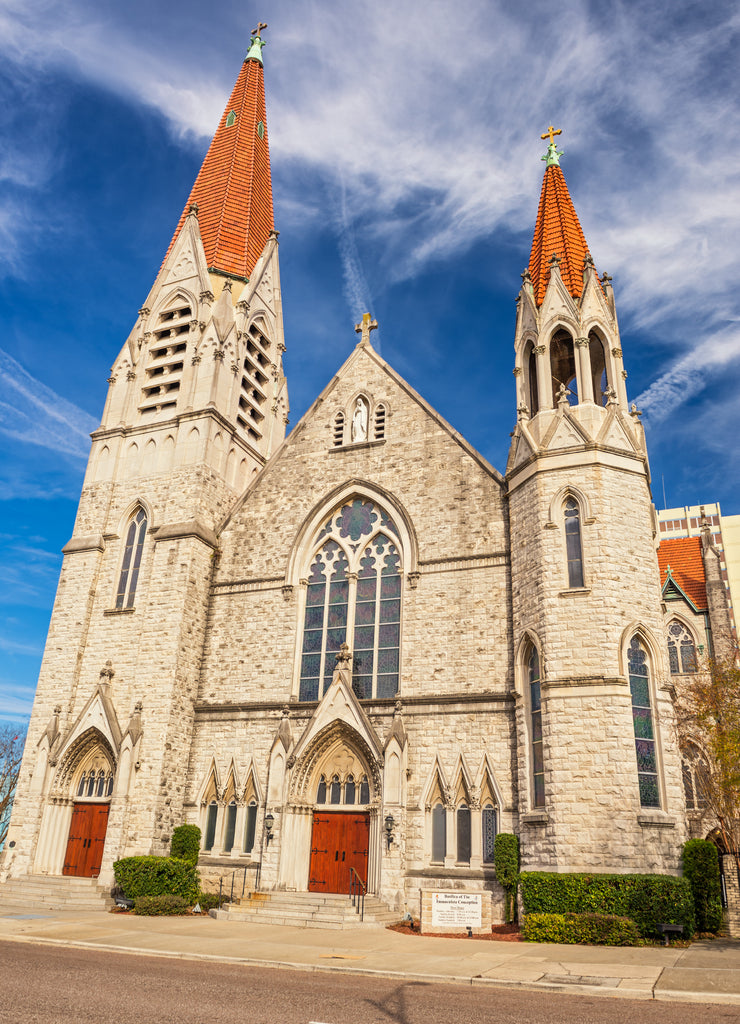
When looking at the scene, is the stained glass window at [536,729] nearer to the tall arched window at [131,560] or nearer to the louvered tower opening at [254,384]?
the tall arched window at [131,560]

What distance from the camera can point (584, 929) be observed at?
14.3m

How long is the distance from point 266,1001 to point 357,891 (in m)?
11.0

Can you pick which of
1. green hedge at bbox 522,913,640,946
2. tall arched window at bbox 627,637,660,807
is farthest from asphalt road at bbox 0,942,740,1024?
tall arched window at bbox 627,637,660,807

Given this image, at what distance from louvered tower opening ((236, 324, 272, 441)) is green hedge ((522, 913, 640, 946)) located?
59.2 ft

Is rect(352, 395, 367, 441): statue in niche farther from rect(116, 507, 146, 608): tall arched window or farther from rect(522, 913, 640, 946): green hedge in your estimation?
rect(522, 913, 640, 946): green hedge

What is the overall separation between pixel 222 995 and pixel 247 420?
20876mm

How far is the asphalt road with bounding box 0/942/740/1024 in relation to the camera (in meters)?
7.42

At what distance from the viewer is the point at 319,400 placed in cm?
2548

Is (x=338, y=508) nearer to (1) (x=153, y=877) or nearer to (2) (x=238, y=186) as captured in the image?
(1) (x=153, y=877)

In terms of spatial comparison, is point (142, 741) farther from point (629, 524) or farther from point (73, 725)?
point (629, 524)

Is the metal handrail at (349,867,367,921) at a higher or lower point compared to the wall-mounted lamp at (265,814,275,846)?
lower

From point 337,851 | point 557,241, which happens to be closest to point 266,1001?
point 337,851

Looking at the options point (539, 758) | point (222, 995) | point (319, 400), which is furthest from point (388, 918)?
point (319, 400)

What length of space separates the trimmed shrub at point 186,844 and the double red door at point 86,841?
2.11 metres
